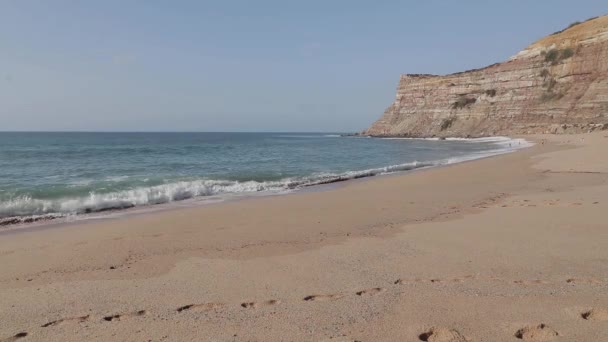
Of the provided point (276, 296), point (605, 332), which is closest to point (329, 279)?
point (276, 296)

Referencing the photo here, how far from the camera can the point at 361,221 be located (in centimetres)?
827

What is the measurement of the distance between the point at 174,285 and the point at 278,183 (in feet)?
39.5

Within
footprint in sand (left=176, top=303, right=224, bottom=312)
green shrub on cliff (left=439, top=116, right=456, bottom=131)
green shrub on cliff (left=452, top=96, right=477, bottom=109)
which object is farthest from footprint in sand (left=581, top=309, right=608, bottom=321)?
green shrub on cliff (left=439, top=116, right=456, bottom=131)

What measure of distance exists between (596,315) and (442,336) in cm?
143

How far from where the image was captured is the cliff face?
55.1 meters

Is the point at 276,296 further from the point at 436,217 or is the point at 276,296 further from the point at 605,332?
the point at 436,217

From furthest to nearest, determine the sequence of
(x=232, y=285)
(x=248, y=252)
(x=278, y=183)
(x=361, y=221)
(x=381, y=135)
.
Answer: (x=381, y=135), (x=278, y=183), (x=361, y=221), (x=248, y=252), (x=232, y=285)

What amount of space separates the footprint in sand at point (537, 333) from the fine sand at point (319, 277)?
0.02 meters

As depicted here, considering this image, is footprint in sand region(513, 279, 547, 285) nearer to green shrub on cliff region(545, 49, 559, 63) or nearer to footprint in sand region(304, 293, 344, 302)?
footprint in sand region(304, 293, 344, 302)

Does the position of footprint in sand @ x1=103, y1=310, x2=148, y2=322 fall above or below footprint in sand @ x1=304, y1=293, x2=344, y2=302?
below

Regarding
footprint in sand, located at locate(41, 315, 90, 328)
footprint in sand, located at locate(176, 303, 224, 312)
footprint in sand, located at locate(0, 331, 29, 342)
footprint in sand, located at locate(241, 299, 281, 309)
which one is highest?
footprint in sand, located at locate(241, 299, 281, 309)

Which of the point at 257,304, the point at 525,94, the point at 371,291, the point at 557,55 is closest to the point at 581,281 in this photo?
the point at 371,291

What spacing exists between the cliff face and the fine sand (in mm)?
53348

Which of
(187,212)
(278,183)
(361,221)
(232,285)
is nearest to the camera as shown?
(232,285)
